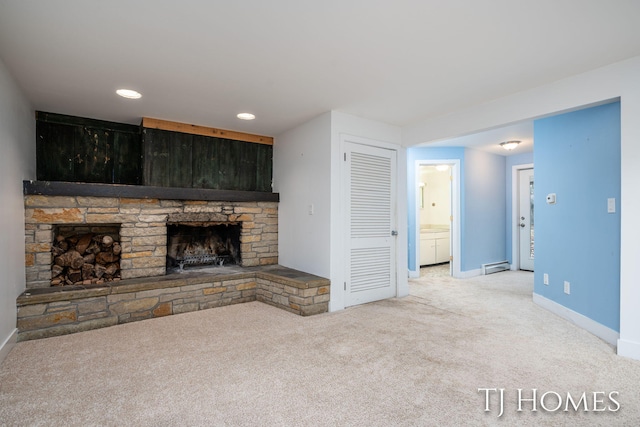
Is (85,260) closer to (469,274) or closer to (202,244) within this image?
(202,244)

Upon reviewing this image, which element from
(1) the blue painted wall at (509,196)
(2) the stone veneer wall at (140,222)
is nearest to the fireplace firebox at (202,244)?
(2) the stone veneer wall at (140,222)

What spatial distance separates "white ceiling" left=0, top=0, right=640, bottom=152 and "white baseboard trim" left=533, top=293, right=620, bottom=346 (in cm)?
220

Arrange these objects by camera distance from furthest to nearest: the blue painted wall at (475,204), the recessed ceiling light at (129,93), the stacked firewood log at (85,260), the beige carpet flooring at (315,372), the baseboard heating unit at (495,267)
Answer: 1. the baseboard heating unit at (495,267)
2. the blue painted wall at (475,204)
3. the stacked firewood log at (85,260)
4. the recessed ceiling light at (129,93)
5. the beige carpet flooring at (315,372)

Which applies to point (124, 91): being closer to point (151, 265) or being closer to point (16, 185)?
point (16, 185)

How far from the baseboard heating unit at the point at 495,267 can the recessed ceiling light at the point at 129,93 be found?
5.82m

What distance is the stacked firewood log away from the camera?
11.5ft

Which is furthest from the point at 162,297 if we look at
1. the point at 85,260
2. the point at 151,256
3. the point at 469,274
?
the point at 469,274

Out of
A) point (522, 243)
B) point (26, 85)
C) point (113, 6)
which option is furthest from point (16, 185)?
point (522, 243)

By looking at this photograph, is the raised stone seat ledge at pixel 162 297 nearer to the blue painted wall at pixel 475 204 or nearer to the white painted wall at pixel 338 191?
the white painted wall at pixel 338 191

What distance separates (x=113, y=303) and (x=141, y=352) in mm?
941

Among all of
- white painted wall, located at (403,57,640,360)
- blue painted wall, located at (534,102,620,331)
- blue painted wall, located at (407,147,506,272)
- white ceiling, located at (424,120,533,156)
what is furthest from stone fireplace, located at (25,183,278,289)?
white painted wall, located at (403,57,640,360)

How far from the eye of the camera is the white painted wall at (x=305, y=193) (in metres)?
3.74

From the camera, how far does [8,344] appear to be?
8.37 feet

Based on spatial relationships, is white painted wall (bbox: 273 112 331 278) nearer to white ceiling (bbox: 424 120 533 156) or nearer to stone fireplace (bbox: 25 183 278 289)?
stone fireplace (bbox: 25 183 278 289)
